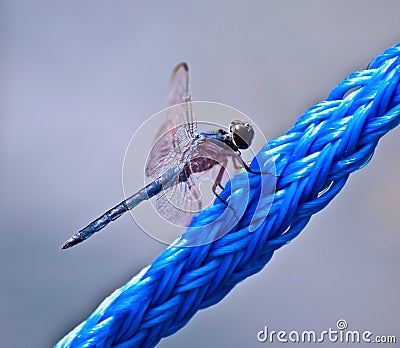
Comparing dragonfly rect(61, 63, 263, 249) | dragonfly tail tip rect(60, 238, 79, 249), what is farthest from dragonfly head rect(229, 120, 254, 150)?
dragonfly tail tip rect(60, 238, 79, 249)

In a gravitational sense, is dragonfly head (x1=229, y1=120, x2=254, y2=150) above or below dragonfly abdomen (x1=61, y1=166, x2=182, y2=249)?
below

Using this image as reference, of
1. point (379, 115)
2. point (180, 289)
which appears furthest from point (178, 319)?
point (379, 115)

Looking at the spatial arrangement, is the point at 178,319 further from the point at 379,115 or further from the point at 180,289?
the point at 379,115

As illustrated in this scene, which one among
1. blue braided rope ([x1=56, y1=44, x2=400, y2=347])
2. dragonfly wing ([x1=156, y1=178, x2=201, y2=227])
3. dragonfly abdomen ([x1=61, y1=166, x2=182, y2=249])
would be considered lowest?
blue braided rope ([x1=56, y1=44, x2=400, y2=347])

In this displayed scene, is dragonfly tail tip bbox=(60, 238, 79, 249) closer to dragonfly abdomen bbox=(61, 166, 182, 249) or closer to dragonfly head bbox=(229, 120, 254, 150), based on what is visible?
dragonfly abdomen bbox=(61, 166, 182, 249)
